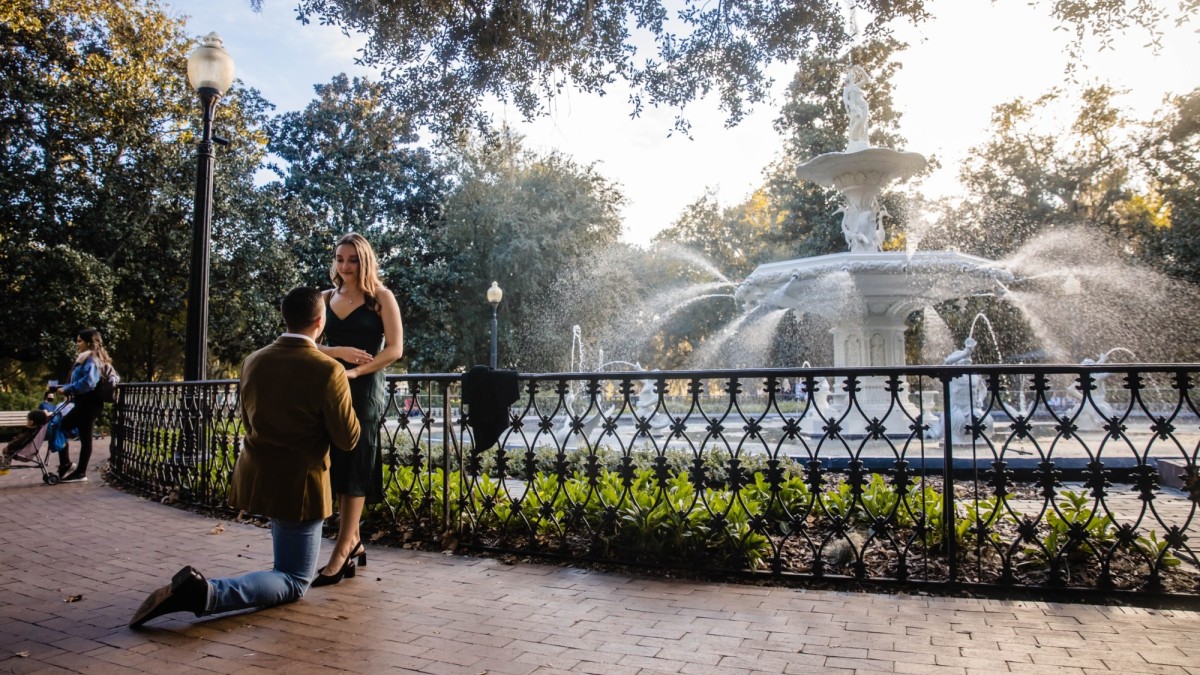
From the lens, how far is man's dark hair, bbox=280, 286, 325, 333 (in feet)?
11.8

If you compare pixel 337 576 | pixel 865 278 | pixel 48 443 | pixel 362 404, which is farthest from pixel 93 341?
pixel 865 278

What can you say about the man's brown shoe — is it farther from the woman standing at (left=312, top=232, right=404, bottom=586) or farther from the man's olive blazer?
the woman standing at (left=312, top=232, right=404, bottom=586)

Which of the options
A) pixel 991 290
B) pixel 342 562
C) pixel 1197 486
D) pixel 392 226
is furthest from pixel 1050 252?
pixel 342 562

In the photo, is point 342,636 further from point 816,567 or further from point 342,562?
point 816,567

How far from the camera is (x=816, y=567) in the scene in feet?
12.9

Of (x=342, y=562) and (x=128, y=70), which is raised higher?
(x=128, y=70)

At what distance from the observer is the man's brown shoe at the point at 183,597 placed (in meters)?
3.19

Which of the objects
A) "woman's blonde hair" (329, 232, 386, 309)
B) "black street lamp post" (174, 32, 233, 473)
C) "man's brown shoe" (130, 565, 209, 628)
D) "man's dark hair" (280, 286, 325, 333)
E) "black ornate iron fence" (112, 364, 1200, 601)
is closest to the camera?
"man's brown shoe" (130, 565, 209, 628)

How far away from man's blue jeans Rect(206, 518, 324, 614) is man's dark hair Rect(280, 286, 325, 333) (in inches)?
38.7

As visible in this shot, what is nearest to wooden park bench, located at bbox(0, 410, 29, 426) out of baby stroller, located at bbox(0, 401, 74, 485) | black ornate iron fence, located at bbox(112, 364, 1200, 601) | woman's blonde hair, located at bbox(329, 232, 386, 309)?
baby stroller, located at bbox(0, 401, 74, 485)

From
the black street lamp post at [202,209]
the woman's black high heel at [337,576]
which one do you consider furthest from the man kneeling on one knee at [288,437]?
the black street lamp post at [202,209]

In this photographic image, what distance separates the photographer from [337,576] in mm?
4027

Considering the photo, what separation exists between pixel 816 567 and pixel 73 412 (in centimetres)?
904

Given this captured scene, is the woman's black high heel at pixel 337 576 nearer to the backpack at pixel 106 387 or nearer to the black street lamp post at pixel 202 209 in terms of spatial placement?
the black street lamp post at pixel 202 209
